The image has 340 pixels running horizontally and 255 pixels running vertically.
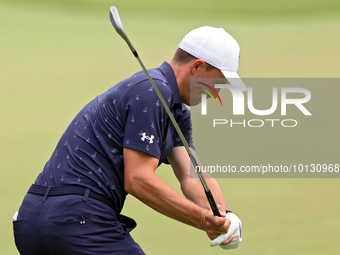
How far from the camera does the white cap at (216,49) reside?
1.25 meters

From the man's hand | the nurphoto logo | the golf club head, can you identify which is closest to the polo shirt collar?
the golf club head

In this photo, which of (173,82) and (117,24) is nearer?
(117,24)

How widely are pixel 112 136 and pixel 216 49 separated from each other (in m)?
0.38

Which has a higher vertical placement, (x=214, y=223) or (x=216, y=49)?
(x=216, y=49)

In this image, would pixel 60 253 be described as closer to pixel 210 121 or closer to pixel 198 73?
pixel 198 73

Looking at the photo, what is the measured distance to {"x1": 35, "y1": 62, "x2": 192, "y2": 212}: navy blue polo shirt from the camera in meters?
1.09

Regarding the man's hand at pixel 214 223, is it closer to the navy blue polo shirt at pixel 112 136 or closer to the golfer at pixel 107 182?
the golfer at pixel 107 182

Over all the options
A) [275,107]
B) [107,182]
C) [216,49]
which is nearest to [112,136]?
[107,182]

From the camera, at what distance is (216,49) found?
125 centimetres

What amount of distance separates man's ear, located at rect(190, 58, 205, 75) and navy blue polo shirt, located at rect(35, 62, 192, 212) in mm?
105

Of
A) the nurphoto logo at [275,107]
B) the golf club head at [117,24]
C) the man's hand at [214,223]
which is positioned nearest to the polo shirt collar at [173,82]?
the golf club head at [117,24]

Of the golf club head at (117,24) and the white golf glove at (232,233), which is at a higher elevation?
the golf club head at (117,24)

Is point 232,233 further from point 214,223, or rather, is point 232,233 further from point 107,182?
point 107,182

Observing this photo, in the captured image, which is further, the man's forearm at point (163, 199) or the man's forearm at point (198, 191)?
the man's forearm at point (198, 191)
